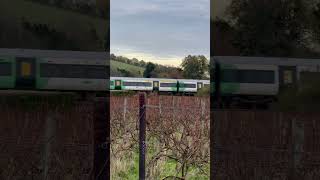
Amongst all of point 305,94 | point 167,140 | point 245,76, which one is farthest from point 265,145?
point 167,140

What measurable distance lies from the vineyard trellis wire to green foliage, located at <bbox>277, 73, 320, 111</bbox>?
206 centimetres

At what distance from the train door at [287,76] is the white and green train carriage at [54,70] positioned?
1.79 metres

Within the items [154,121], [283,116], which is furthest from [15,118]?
[154,121]

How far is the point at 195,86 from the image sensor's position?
137 feet

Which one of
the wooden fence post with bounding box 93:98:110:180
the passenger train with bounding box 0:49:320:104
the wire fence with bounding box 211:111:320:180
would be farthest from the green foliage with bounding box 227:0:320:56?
the wooden fence post with bounding box 93:98:110:180

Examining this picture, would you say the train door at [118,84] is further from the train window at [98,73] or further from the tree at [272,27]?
the tree at [272,27]

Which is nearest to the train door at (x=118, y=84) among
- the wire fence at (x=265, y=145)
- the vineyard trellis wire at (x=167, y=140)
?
the vineyard trellis wire at (x=167, y=140)

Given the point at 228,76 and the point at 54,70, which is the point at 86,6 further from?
the point at 228,76

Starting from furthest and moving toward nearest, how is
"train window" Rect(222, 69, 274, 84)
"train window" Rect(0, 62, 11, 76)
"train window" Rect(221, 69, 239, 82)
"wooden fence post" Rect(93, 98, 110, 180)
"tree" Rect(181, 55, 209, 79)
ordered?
1. "tree" Rect(181, 55, 209, 79)
2. "wooden fence post" Rect(93, 98, 110, 180)
3. "train window" Rect(221, 69, 239, 82)
4. "train window" Rect(222, 69, 274, 84)
5. "train window" Rect(0, 62, 11, 76)

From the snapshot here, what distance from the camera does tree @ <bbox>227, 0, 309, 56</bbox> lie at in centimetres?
462

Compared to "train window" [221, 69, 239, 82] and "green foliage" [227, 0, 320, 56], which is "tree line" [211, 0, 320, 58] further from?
"train window" [221, 69, 239, 82]

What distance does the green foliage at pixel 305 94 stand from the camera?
4609 mm

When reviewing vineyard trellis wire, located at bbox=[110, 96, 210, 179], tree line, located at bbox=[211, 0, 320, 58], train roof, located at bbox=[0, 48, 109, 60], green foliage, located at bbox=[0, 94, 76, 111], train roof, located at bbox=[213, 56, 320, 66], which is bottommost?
vineyard trellis wire, located at bbox=[110, 96, 210, 179]

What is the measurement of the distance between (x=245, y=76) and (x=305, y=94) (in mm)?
664
